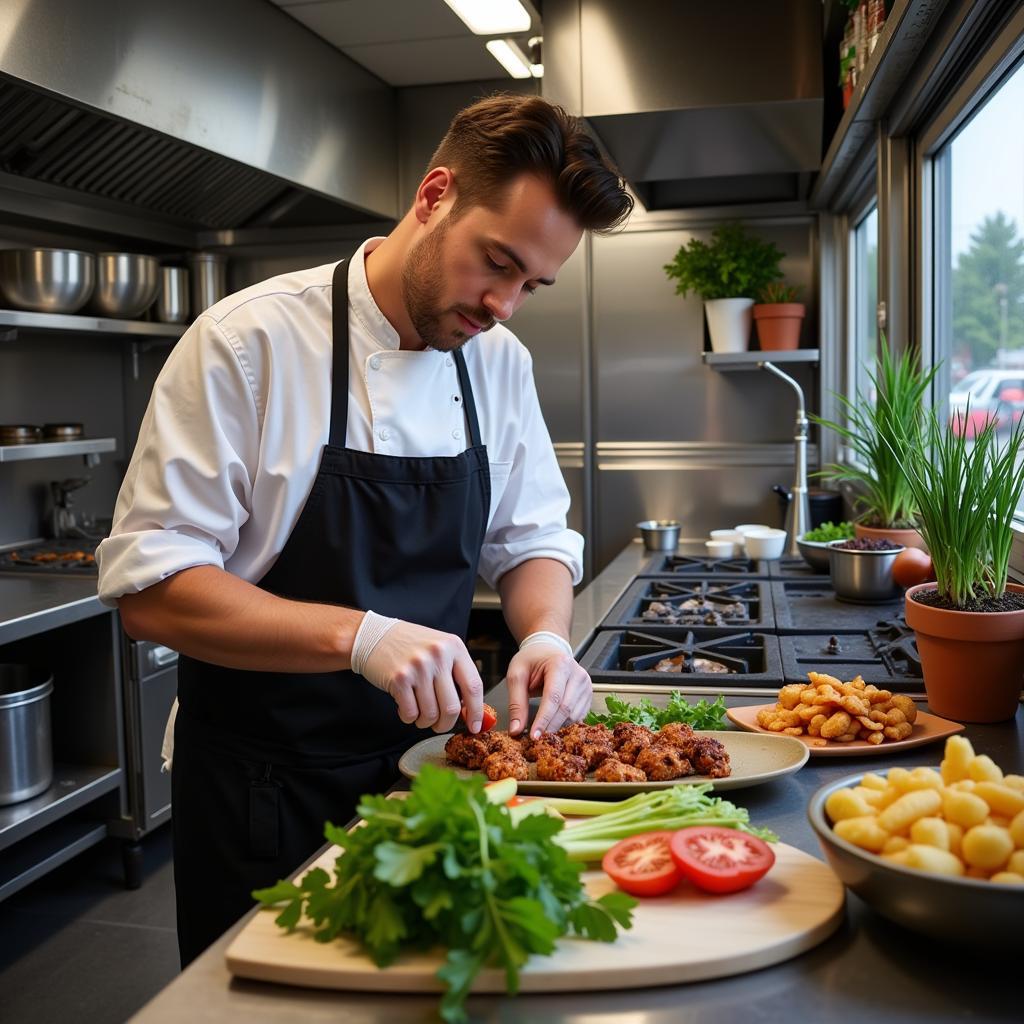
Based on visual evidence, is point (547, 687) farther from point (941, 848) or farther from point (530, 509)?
point (941, 848)

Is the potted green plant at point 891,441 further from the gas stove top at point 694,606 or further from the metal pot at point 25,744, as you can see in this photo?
the metal pot at point 25,744

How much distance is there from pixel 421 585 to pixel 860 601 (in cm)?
120

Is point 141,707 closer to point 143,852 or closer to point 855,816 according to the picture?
point 143,852

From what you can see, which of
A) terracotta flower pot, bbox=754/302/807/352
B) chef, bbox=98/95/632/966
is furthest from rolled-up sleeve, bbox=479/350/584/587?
terracotta flower pot, bbox=754/302/807/352

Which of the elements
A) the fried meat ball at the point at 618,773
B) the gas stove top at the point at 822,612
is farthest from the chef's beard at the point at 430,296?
the gas stove top at the point at 822,612

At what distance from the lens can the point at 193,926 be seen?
63.6 inches

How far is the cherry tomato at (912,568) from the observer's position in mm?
2295

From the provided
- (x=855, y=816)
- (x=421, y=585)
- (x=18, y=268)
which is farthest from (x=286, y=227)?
(x=855, y=816)

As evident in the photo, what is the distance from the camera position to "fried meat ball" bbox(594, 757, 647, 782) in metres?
1.22

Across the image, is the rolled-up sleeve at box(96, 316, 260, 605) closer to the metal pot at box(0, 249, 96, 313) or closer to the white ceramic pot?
the metal pot at box(0, 249, 96, 313)

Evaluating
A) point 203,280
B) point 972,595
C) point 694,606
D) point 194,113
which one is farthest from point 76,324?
point 972,595

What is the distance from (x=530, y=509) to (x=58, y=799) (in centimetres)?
184

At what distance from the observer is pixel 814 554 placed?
293 cm

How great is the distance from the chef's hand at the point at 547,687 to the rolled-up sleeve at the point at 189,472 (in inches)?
17.2
